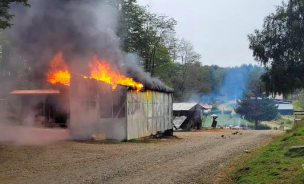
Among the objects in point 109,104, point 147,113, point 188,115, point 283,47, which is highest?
point 283,47

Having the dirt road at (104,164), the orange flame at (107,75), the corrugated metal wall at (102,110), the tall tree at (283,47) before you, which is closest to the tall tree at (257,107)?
the tall tree at (283,47)

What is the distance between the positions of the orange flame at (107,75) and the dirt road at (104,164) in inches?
317

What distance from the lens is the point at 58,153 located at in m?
18.5

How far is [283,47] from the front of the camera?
33625 millimetres

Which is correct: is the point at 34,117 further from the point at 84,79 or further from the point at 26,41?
the point at 84,79

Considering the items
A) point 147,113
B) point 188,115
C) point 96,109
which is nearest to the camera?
point 96,109

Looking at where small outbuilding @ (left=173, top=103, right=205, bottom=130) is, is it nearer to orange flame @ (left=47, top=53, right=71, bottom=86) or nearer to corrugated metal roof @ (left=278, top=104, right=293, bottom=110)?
orange flame @ (left=47, top=53, right=71, bottom=86)

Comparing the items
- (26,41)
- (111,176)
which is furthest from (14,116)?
(111,176)

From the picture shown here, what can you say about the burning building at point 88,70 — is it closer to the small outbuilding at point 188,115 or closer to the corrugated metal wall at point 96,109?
the corrugated metal wall at point 96,109

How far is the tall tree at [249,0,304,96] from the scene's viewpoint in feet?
107

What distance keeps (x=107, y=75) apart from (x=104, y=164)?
14.2 m

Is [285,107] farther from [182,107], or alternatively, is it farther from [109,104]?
[109,104]

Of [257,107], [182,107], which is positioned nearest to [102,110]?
[182,107]

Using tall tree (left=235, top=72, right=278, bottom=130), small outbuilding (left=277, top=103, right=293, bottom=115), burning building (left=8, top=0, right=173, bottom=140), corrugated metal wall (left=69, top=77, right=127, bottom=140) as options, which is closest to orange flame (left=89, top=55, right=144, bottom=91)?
burning building (left=8, top=0, right=173, bottom=140)
